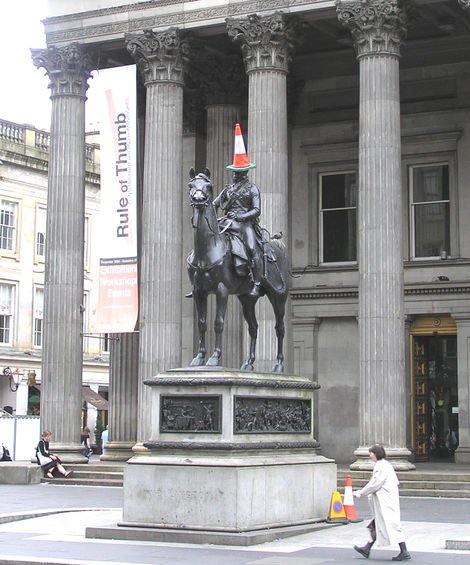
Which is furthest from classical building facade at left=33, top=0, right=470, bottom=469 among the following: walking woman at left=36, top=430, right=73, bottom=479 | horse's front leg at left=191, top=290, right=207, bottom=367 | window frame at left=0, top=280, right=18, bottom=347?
window frame at left=0, top=280, right=18, bottom=347

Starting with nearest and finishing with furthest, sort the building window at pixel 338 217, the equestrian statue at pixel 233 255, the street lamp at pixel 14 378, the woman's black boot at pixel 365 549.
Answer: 1. the woman's black boot at pixel 365 549
2. the equestrian statue at pixel 233 255
3. the building window at pixel 338 217
4. the street lamp at pixel 14 378

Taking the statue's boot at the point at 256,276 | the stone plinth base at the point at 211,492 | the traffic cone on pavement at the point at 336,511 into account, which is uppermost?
the statue's boot at the point at 256,276

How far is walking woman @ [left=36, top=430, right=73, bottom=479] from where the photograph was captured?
3206 centimetres

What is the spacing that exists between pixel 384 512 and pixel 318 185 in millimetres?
23686

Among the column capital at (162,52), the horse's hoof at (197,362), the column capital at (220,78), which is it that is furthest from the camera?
the column capital at (220,78)

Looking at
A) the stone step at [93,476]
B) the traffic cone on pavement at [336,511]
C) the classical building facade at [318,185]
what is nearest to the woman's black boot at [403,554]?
the traffic cone on pavement at [336,511]

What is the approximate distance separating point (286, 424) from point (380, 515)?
408 centimetres

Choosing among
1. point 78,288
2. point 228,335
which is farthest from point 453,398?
point 78,288

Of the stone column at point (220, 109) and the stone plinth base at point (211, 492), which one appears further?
the stone column at point (220, 109)

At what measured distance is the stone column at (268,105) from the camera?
105 feet

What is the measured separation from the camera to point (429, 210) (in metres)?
37.6

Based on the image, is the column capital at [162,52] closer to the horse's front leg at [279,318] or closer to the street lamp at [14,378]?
the horse's front leg at [279,318]

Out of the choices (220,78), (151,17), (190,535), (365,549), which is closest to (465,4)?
(151,17)

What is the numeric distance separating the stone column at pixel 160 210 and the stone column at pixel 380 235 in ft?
17.1
